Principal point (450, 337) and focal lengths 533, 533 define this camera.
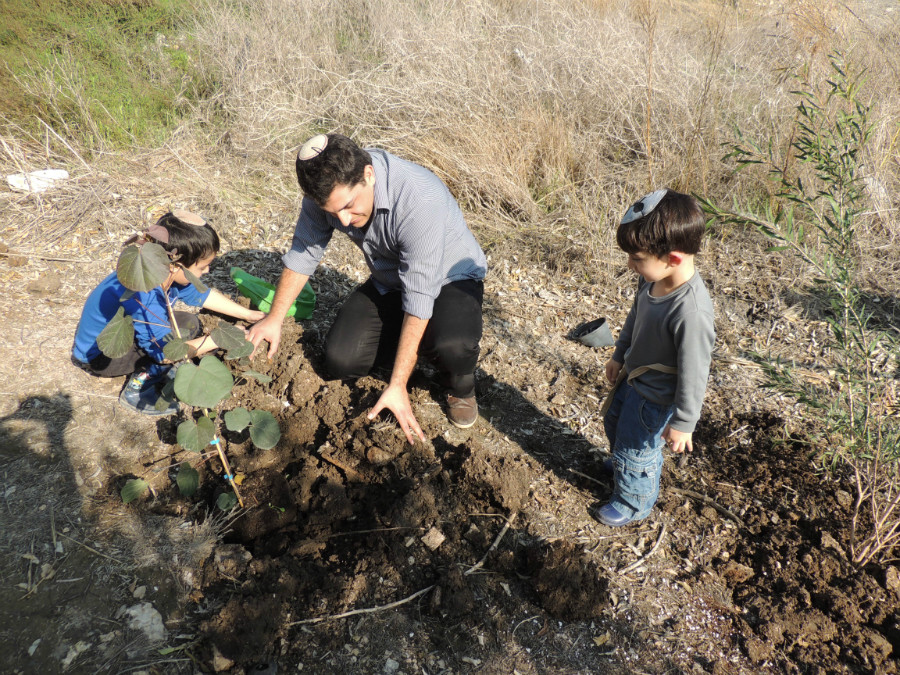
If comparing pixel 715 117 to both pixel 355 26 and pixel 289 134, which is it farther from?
pixel 355 26

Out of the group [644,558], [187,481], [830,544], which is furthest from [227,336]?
[830,544]

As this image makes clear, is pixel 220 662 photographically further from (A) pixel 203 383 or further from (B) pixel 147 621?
(A) pixel 203 383

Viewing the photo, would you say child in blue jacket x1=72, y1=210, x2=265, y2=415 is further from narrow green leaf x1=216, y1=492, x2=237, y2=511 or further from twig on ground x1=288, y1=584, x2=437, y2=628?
twig on ground x1=288, y1=584, x2=437, y2=628

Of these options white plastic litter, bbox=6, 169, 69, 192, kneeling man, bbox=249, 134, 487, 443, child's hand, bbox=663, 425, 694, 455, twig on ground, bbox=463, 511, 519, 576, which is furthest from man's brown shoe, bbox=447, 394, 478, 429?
white plastic litter, bbox=6, 169, 69, 192

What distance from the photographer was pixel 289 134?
473cm

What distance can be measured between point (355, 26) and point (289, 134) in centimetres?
233

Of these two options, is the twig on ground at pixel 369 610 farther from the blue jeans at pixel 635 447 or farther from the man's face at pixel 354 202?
the man's face at pixel 354 202

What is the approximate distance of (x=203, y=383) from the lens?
160 cm

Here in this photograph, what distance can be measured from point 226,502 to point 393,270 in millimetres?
1301

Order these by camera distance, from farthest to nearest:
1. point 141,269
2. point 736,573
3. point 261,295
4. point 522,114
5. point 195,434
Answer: point 522,114
point 261,295
point 736,573
point 195,434
point 141,269

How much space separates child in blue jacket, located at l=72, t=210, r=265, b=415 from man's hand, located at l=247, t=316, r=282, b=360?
0.19m

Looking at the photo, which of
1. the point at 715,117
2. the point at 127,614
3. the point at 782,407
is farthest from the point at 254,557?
the point at 715,117

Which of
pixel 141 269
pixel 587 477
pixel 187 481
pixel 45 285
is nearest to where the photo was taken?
pixel 141 269

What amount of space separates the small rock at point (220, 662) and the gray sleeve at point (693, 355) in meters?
1.61
